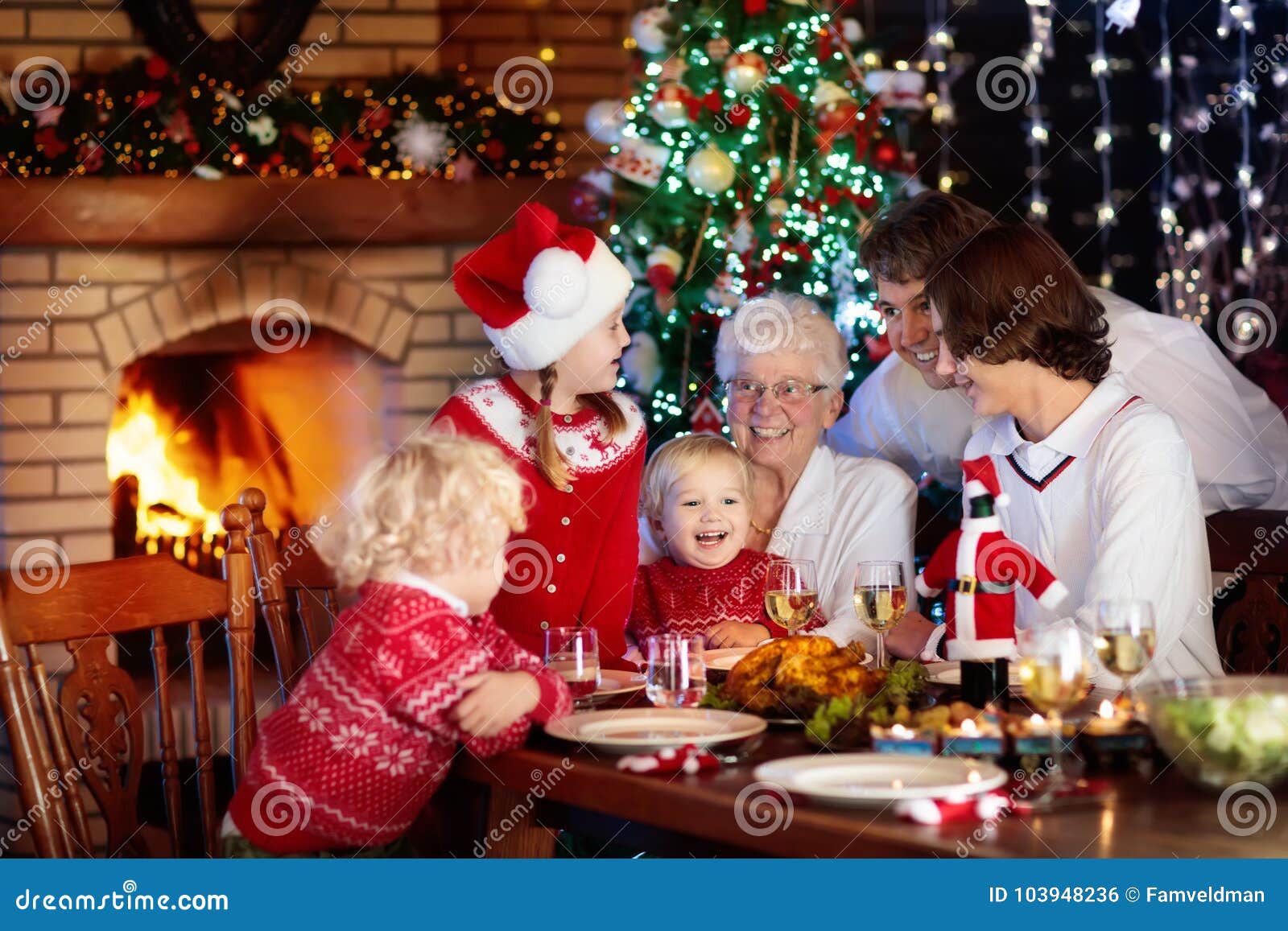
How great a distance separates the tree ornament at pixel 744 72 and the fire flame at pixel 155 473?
1.97 meters

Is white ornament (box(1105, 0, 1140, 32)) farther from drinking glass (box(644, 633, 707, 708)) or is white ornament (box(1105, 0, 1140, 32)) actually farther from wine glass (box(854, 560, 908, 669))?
drinking glass (box(644, 633, 707, 708))

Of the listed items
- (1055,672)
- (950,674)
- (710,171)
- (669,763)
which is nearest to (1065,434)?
(950,674)

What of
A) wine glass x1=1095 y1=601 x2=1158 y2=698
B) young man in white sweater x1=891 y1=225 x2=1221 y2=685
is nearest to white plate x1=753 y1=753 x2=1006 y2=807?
wine glass x1=1095 y1=601 x2=1158 y2=698

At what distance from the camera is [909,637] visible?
2.46 meters

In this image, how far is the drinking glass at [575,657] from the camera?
6.23ft

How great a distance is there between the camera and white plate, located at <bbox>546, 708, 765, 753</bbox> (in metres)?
1.69

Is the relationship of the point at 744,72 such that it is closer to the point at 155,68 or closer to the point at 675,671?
the point at 155,68

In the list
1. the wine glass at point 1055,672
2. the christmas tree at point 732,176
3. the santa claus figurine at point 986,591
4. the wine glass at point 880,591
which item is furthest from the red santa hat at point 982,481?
the christmas tree at point 732,176

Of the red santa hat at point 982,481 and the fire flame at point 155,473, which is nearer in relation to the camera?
the red santa hat at point 982,481

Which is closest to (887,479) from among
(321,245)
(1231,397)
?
(1231,397)

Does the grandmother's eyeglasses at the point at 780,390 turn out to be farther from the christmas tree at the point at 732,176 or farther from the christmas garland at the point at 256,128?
the christmas garland at the point at 256,128

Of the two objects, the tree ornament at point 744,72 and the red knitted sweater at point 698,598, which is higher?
the tree ornament at point 744,72

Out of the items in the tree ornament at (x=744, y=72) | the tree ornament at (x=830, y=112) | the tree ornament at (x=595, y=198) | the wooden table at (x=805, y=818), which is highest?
the tree ornament at (x=744, y=72)

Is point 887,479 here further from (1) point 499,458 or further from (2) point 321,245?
(2) point 321,245
